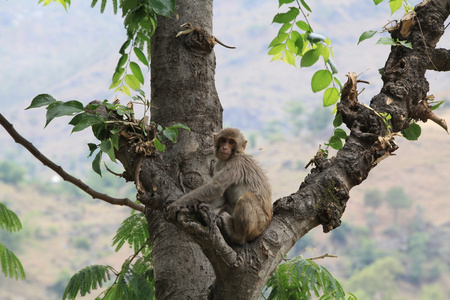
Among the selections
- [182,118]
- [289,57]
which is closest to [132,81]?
[182,118]

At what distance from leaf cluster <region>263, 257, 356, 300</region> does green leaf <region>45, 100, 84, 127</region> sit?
6.02ft

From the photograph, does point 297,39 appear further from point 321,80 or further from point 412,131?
point 412,131

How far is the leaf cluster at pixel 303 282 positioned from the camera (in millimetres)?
4156

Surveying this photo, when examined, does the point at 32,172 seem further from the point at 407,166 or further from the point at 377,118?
the point at 377,118

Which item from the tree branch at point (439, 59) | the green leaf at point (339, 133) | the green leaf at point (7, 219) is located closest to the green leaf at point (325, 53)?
the green leaf at point (339, 133)

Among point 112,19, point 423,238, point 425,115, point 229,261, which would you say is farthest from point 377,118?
point 112,19

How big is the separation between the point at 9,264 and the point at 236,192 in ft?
5.71

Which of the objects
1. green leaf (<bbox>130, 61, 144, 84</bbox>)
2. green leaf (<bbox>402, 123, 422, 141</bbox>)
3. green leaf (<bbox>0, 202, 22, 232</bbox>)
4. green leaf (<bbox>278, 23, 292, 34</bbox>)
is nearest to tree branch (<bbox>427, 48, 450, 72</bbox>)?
green leaf (<bbox>402, 123, 422, 141</bbox>)

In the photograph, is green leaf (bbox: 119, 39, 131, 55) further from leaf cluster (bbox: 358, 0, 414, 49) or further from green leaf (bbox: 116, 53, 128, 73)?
leaf cluster (bbox: 358, 0, 414, 49)

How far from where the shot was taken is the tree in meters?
3.09

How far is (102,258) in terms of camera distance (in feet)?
276

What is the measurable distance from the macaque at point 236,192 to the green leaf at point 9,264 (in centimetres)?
143

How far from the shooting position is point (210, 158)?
4.19 meters

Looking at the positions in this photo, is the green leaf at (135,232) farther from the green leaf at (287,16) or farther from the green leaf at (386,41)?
the green leaf at (386,41)
